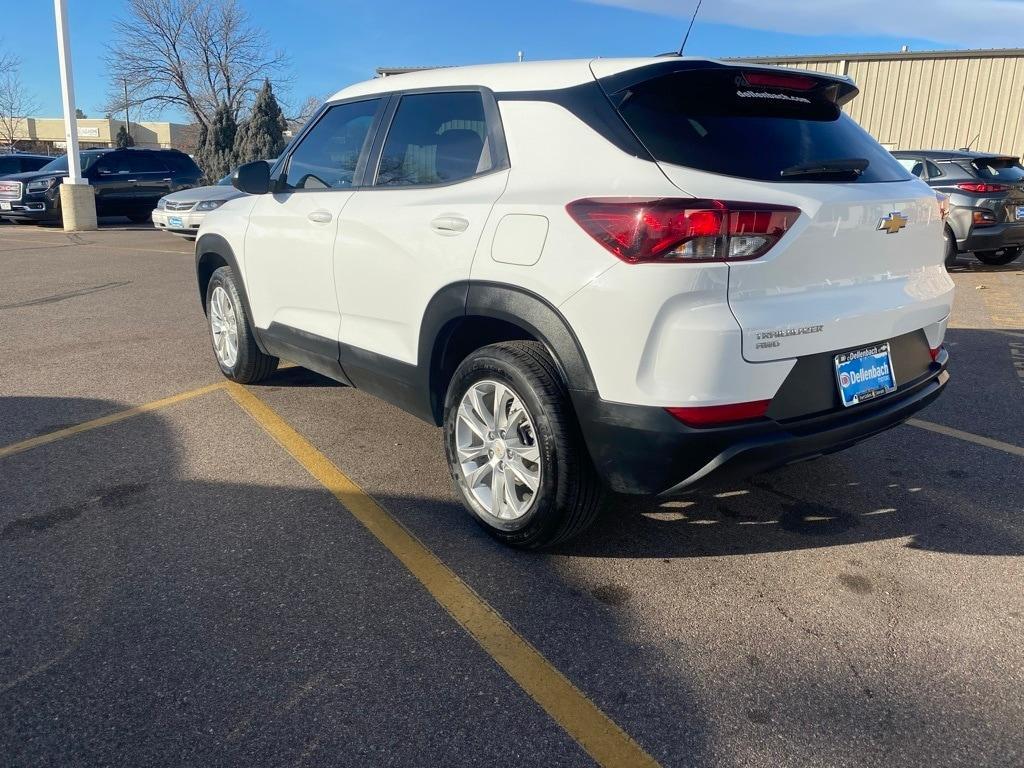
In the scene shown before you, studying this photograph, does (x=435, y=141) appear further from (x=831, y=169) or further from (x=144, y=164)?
(x=144, y=164)

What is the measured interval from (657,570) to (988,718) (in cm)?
114

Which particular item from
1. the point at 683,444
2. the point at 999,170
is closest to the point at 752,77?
the point at 683,444

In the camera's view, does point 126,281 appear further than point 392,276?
Yes

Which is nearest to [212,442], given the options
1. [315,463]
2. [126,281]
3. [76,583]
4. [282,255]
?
[315,463]

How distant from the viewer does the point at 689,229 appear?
249 centimetres

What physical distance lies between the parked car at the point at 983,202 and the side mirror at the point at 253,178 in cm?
947

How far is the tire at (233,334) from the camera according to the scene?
502 centimetres

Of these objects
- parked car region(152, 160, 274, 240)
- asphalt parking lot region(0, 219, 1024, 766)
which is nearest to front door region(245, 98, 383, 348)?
asphalt parking lot region(0, 219, 1024, 766)

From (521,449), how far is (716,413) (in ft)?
2.58

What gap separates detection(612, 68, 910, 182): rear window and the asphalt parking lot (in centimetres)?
122

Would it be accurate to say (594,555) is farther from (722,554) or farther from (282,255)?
(282,255)

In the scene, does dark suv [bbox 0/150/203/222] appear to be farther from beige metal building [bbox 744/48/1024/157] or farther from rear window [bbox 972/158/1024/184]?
rear window [bbox 972/158/1024/184]

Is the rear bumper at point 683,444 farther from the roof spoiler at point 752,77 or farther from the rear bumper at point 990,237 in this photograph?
the rear bumper at point 990,237

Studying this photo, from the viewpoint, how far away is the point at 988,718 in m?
2.23
